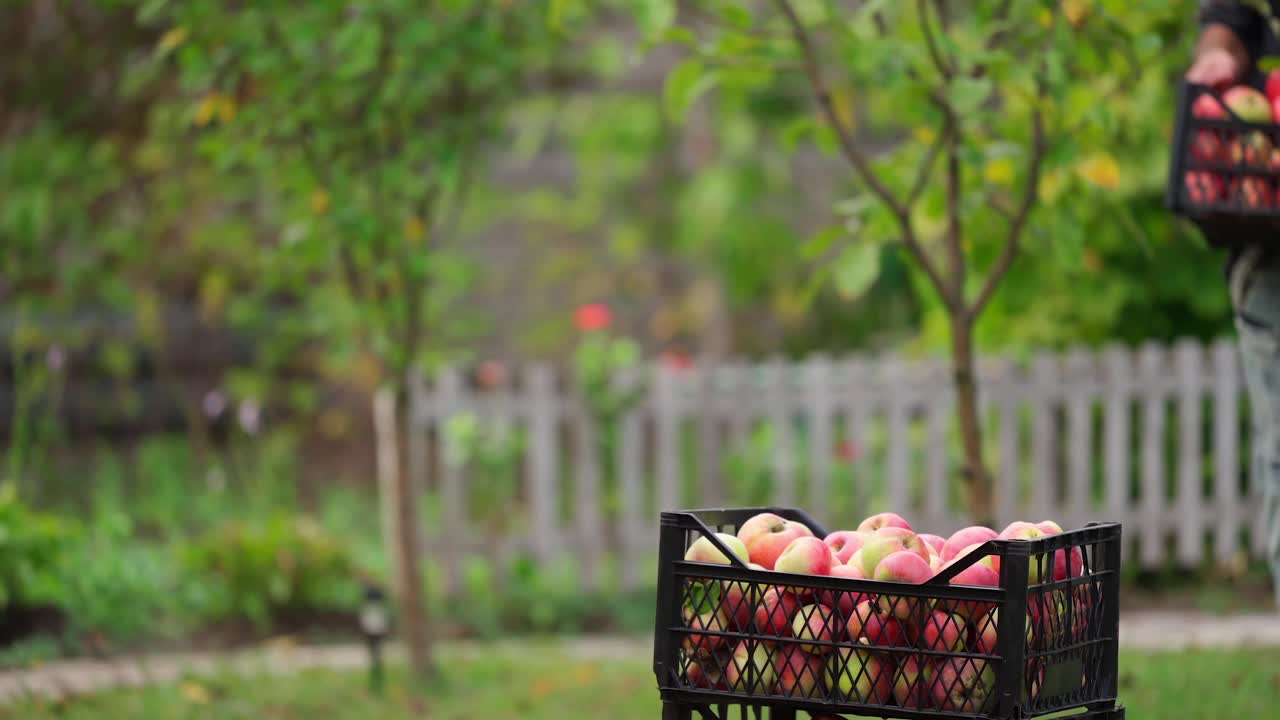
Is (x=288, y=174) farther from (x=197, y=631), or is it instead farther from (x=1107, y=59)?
(x=1107, y=59)

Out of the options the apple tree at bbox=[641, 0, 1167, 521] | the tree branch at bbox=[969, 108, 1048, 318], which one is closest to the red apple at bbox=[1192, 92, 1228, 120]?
the apple tree at bbox=[641, 0, 1167, 521]

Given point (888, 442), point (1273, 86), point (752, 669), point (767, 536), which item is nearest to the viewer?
point (752, 669)

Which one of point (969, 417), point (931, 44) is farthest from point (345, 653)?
point (931, 44)

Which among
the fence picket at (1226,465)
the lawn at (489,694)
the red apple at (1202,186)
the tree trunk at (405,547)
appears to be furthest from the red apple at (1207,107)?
the fence picket at (1226,465)

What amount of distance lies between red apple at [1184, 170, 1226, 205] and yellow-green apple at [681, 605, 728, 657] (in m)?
1.36

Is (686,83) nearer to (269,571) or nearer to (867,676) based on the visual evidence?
(867,676)

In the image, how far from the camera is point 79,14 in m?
7.14

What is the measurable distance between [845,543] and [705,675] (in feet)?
1.02

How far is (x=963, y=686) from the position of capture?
2.03 meters

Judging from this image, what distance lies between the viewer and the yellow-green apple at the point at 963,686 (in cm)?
203

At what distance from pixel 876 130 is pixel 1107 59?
7.37 meters

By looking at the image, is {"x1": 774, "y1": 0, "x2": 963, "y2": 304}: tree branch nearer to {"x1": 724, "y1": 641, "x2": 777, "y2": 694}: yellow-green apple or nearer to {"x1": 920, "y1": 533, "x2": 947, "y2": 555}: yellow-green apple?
{"x1": 920, "y1": 533, "x2": 947, "y2": 555}: yellow-green apple

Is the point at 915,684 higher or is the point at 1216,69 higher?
the point at 1216,69

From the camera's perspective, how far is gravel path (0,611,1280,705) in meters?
5.12
